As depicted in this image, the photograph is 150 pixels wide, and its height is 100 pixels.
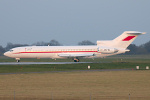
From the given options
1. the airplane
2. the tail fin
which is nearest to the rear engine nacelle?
the airplane

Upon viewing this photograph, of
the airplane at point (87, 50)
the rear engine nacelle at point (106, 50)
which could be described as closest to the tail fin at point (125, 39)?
the airplane at point (87, 50)

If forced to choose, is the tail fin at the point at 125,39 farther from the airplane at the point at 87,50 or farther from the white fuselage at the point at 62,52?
the white fuselage at the point at 62,52

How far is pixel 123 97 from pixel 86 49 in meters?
54.3

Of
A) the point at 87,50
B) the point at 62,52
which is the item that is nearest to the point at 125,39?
the point at 87,50

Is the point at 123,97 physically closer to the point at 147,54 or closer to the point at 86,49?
the point at 86,49

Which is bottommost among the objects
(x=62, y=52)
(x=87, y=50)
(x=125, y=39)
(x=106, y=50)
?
(x=106, y=50)

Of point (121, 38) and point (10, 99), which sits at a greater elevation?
point (121, 38)

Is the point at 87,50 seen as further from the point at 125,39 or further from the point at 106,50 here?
the point at 125,39

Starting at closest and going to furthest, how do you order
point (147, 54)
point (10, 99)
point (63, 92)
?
1. point (10, 99)
2. point (63, 92)
3. point (147, 54)

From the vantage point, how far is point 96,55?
250ft

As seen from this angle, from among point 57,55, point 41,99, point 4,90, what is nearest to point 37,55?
point 57,55

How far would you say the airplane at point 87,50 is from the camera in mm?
75625

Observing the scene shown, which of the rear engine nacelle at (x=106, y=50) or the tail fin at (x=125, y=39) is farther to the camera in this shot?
the tail fin at (x=125, y=39)

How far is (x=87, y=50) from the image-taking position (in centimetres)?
7656
